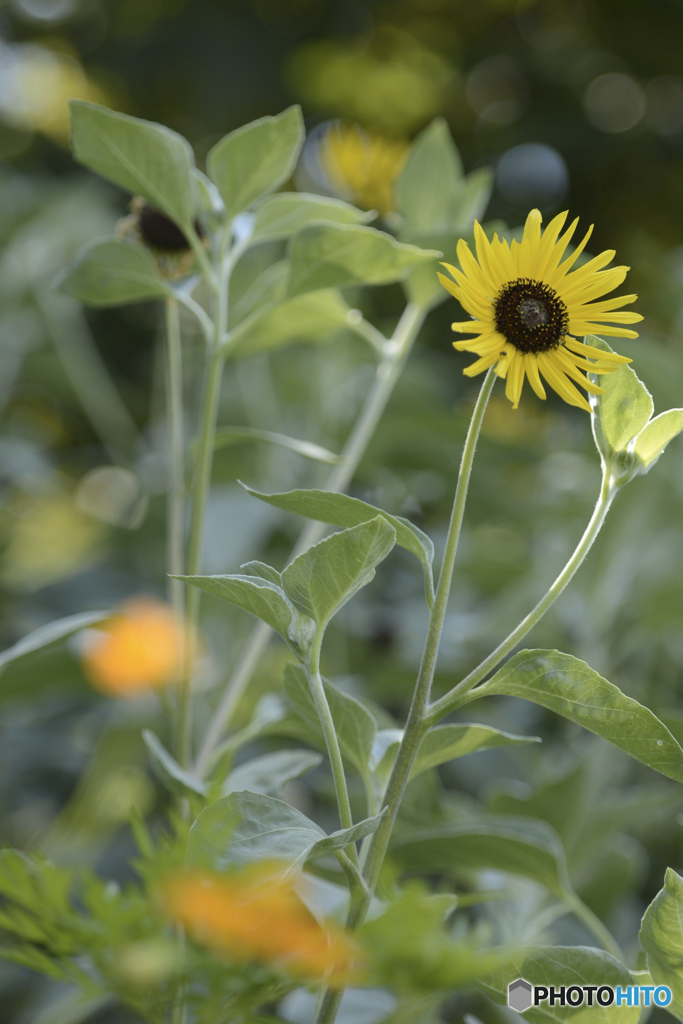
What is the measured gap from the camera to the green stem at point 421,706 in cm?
18

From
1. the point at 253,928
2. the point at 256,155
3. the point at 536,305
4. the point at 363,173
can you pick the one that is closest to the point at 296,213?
the point at 256,155

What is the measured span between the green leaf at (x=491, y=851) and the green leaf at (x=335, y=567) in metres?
0.12

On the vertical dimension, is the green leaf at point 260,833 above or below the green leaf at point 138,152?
below

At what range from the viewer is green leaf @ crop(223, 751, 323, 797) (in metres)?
0.24

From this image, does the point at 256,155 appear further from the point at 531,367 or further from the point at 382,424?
the point at 382,424

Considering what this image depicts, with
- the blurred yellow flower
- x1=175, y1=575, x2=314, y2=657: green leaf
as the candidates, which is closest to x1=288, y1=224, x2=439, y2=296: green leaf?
x1=175, y1=575, x2=314, y2=657: green leaf

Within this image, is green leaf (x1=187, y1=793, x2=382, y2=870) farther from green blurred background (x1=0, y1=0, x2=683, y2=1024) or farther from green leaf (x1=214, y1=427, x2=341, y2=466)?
green leaf (x1=214, y1=427, x2=341, y2=466)

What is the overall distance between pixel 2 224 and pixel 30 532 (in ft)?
0.95

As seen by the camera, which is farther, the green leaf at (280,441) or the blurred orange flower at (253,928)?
the green leaf at (280,441)

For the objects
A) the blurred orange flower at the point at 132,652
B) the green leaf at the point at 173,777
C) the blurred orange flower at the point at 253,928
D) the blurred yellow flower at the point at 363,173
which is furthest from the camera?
the blurred yellow flower at the point at 363,173

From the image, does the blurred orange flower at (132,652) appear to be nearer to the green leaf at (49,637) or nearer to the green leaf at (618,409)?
the green leaf at (49,637)

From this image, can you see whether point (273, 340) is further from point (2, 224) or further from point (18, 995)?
point (2, 224)

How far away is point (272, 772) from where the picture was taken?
261mm

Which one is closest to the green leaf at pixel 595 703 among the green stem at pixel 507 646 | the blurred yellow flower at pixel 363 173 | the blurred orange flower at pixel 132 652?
the green stem at pixel 507 646
